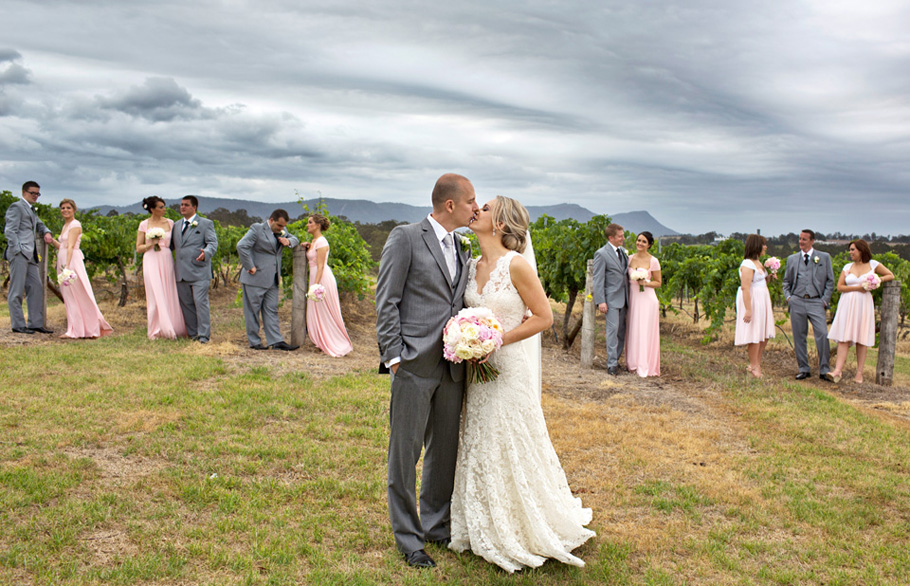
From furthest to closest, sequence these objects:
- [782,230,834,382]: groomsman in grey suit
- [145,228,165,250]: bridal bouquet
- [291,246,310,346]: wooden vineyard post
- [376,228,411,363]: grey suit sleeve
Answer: [291,246,310,346]: wooden vineyard post
[145,228,165,250]: bridal bouquet
[782,230,834,382]: groomsman in grey suit
[376,228,411,363]: grey suit sleeve

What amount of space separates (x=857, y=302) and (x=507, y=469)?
7.99 m

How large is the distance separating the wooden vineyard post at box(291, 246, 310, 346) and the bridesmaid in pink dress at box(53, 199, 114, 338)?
311cm

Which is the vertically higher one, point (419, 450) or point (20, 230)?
point (20, 230)

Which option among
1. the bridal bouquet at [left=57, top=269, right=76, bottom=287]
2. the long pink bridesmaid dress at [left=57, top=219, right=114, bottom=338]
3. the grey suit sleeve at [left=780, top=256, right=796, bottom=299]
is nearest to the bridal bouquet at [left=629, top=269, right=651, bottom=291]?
the grey suit sleeve at [left=780, top=256, right=796, bottom=299]

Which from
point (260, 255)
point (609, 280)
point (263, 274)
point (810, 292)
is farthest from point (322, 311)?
point (810, 292)

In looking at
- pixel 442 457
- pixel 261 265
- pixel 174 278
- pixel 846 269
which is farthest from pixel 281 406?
pixel 846 269

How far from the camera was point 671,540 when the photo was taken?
13.4 feet

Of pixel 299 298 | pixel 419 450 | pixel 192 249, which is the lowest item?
pixel 419 450

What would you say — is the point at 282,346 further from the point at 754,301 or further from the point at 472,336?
the point at 472,336

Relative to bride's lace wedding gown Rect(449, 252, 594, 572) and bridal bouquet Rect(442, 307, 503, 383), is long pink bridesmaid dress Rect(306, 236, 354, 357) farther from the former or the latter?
bridal bouquet Rect(442, 307, 503, 383)

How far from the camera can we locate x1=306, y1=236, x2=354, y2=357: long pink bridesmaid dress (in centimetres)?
1014

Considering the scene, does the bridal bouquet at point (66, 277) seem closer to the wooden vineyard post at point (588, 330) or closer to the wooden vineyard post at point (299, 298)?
the wooden vineyard post at point (299, 298)

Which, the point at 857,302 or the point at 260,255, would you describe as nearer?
the point at 857,302

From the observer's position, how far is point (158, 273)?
33.3 ft
